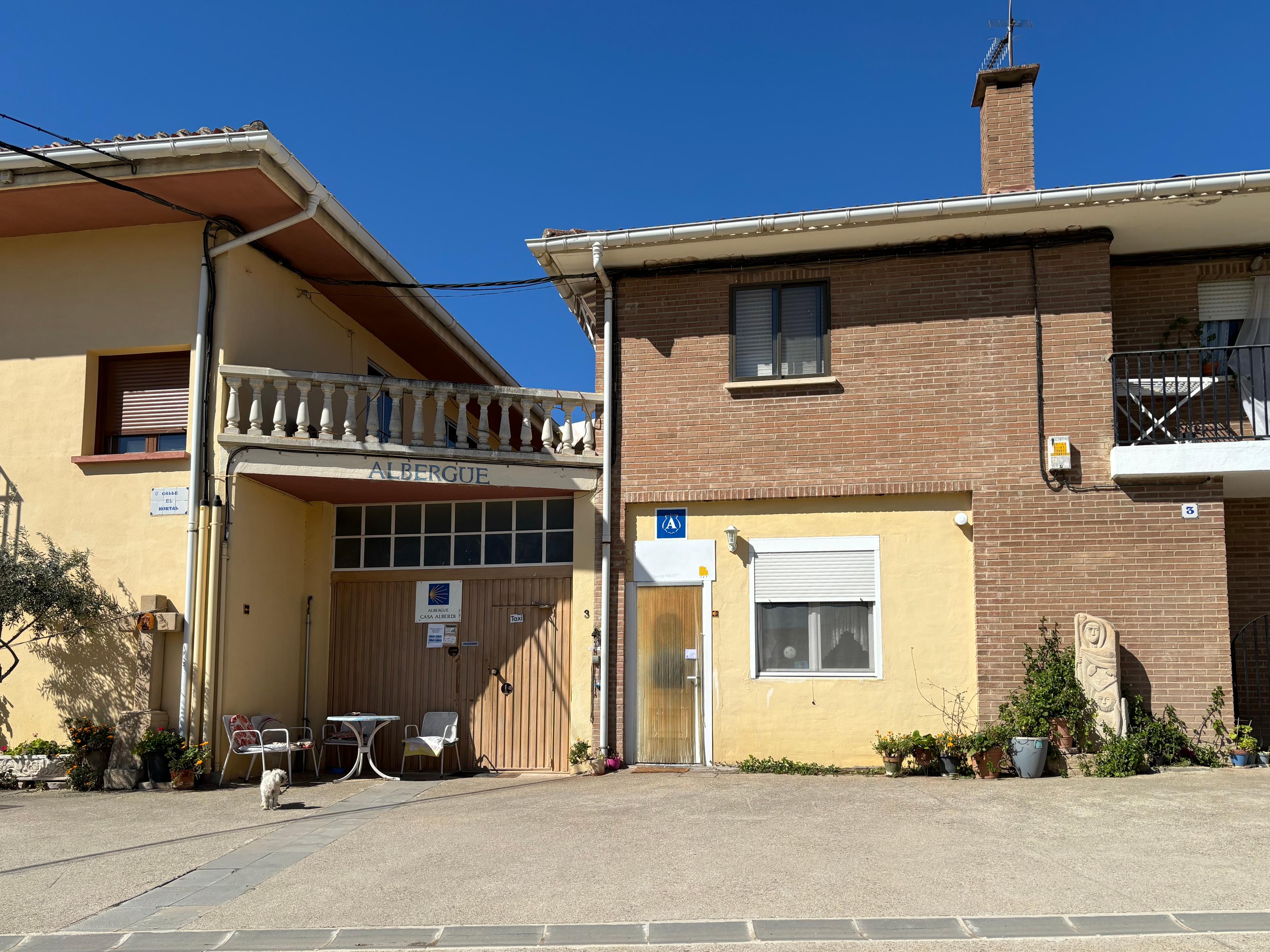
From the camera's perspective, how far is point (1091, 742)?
33.7 ft

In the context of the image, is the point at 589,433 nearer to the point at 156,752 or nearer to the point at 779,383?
the point at 779,383

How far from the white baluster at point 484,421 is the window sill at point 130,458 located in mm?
3118

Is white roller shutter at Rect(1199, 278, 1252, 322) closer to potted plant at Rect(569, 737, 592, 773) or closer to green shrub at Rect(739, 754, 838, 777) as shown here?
green shrub at Rect(739, 754, 838, 777)

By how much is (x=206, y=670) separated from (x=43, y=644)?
6.28ft

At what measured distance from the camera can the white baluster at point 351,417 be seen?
38.9ft

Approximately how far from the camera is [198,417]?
37.7 feet

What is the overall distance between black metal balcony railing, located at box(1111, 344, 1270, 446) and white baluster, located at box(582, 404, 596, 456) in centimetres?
548

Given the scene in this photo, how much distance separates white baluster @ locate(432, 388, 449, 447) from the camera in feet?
39.5

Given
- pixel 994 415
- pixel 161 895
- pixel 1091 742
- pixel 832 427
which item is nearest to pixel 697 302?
pixel 832 427

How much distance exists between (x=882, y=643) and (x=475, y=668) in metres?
4.67

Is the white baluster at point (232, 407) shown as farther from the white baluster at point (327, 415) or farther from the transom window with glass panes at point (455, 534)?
the transom window with glass panes at point (455, 534)

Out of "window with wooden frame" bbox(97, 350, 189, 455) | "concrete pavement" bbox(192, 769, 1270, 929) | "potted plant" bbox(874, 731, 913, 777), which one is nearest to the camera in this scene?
"concrete pavement" bbox(192, 769, 1270, 929)

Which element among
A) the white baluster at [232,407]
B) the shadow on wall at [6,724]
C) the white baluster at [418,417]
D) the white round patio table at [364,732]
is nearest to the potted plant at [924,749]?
the white round patio table at [364,732]

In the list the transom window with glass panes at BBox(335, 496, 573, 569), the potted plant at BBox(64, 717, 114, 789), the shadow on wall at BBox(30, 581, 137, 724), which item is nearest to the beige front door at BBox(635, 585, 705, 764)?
the transom window with glass panes at BBox(335, 496, 573, 569)
